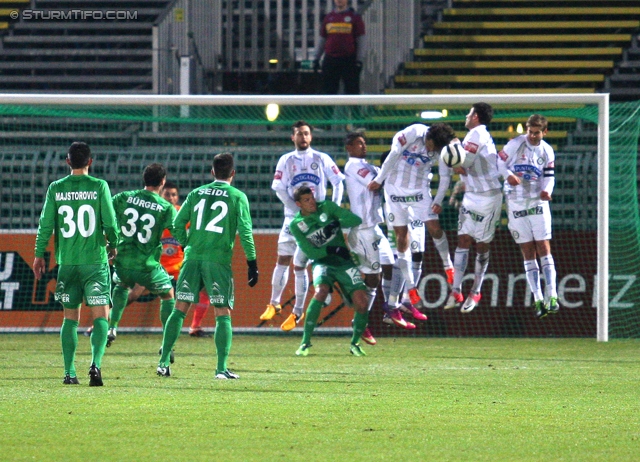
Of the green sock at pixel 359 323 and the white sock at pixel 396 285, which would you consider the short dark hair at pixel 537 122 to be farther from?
the green sock at pixel 359 323

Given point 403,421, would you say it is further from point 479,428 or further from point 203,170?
point 203,170

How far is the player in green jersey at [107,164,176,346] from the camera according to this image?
36.6 feet

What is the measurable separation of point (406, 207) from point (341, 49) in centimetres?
566

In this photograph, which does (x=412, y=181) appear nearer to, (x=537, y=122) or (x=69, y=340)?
(x=537, y=122)

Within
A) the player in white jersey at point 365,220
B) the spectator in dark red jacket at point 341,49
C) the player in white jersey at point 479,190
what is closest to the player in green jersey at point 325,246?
the player in white jersey at point 365,220

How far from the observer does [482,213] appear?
13320mm

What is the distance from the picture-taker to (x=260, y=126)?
1838 cm

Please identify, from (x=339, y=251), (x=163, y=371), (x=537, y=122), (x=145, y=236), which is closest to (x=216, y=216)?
(x=163, y=371)

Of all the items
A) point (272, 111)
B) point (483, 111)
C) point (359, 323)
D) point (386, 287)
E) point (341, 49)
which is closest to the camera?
point (359, 323)

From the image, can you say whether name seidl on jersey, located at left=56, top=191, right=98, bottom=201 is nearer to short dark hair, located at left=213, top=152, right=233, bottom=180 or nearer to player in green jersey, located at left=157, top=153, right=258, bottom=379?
player in green jersey, located at left=157, top=153, right=258, bottom=379

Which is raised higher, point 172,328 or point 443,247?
point 443,247

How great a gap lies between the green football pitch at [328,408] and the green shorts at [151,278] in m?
0.74

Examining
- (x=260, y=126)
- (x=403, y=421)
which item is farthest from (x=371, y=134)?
(x=403, y=421)

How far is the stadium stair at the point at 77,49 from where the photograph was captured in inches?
807
